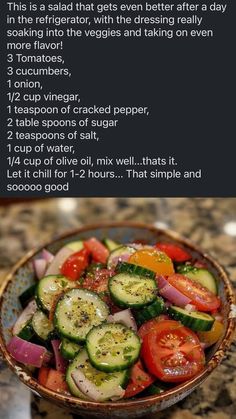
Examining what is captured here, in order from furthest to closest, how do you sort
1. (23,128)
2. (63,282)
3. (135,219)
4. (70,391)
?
(135,219), (23,128), (63,282), (70,391)

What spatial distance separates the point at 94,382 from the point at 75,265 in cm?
44

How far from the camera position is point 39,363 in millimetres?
1470

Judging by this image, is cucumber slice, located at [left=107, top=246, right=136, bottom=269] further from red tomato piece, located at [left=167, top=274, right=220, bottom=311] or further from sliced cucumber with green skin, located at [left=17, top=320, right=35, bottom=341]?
sliced cucumber with green skin, located at [left=17, top=320, right=35, bottom=341]

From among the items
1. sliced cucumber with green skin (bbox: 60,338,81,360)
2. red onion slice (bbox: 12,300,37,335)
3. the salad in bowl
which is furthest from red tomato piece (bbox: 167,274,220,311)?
red onion slice (bbox: 12,300,37,335)

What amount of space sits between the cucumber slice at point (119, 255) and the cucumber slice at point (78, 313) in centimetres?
16

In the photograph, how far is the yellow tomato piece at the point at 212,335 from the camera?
1.50m

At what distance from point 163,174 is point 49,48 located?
0.59m

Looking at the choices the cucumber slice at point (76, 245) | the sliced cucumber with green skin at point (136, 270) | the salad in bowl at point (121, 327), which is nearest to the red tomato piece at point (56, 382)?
the salad in bowl at point (121, 327)

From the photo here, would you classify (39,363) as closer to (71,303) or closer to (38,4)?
(71,303)

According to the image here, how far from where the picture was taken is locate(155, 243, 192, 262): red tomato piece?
1.71m

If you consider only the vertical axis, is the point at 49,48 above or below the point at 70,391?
above

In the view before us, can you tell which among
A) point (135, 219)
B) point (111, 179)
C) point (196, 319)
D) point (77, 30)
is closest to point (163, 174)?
point (111, 179)

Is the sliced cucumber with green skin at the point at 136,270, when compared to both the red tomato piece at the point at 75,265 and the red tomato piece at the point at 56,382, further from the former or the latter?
the red tomato piece at the point at 56,382

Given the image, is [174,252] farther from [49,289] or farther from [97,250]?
[49,289]
